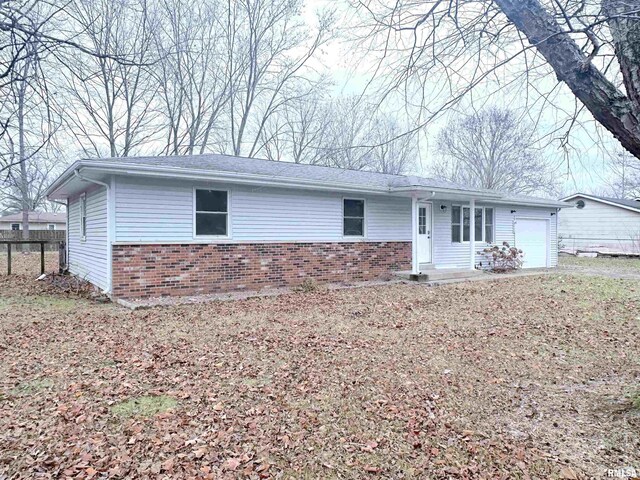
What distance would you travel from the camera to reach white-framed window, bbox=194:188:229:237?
9156mm

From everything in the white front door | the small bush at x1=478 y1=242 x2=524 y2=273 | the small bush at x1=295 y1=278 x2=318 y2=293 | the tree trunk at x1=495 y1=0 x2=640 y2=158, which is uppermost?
the tree trunk at x1=495 y1=0 x2=640 y2=158

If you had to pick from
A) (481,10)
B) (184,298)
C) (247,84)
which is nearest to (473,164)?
A: (247,84)

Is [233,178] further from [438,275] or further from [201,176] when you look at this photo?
[438,275]

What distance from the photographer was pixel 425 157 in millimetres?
4375

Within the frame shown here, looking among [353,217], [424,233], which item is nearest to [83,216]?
[353,217]

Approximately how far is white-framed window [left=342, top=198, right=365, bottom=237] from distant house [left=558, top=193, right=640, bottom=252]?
15.6 m

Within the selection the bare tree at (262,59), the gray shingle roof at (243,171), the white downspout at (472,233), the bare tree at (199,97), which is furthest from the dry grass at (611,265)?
the bare tree at (199,97)

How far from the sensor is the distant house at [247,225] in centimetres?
834

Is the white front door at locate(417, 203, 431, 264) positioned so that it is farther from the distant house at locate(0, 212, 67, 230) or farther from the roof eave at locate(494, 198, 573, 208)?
the distant house at locate(0, 212, 67, 230)

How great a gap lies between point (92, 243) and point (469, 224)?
37.5ft

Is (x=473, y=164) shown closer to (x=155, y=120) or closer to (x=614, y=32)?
(x=155, y=120)

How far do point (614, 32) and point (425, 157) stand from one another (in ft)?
6.01

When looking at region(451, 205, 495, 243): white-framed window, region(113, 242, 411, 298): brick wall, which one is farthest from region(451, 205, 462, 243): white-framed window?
region(113, 242, 411, 298): brick wall

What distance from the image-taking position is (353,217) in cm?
1168
